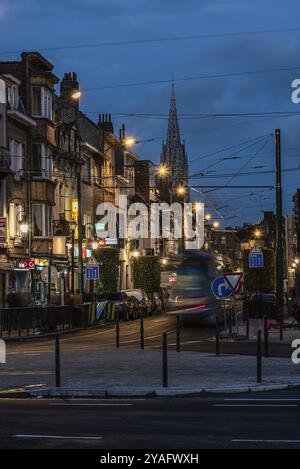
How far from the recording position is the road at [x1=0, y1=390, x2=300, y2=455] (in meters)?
10.8

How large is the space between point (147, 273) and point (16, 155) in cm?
2965

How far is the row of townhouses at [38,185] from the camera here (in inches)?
2074

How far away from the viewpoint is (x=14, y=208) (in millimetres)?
54531

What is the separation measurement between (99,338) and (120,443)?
26.1 metres

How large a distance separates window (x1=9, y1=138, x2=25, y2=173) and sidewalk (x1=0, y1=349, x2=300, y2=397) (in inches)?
1186

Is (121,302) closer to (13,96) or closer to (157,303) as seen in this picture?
(13,96)

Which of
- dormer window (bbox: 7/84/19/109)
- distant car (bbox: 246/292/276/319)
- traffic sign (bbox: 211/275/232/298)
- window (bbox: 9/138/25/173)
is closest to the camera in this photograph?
traffic sign (bbox: 211/275/232/298)

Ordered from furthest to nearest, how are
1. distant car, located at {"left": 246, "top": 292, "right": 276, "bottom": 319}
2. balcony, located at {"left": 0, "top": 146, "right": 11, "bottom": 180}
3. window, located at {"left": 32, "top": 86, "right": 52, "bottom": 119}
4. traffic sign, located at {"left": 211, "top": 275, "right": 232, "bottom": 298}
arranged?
window, located at {"left": 32, "top": 86, "right": 52, "bottom": 119} < balcony, located at {"left": 0, "top": 146, "right": 11, "bottom": 180} < distant car, located at {"left": 246, "top": 292, "right": 276, "bottom": 319} < traffic sign, located at {"left": 211, "top": 275, "right": 232, "bottom": 298}

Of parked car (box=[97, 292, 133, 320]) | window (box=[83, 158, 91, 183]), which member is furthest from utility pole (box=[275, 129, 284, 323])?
window (box=[83, 158, 91, 183])

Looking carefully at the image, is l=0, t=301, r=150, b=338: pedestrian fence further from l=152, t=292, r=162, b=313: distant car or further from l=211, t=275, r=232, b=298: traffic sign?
l=152, t=292, r=162, b=313: distant car

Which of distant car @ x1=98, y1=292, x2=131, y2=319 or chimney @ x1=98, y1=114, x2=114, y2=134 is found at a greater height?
chimney @ x1=98, y1=114, x2=114, y2=134

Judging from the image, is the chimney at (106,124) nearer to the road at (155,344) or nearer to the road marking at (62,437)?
the road at (155,344)
